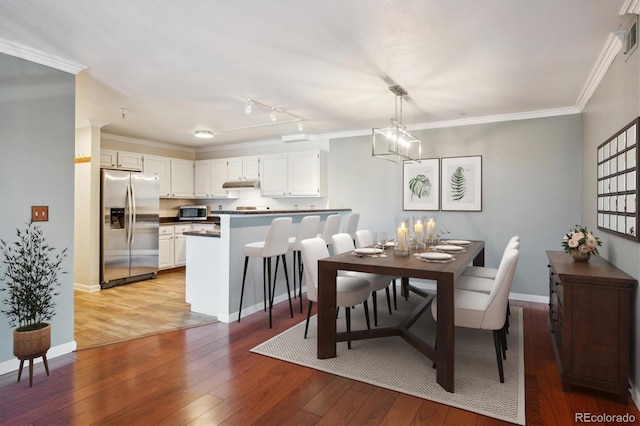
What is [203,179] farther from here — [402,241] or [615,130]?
[615,130]

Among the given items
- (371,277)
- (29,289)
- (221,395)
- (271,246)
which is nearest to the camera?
(221,395)

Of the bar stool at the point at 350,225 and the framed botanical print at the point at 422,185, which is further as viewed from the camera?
the framed botanical print at the point at 422,185

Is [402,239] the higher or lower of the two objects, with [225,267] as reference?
higher

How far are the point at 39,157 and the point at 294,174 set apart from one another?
369cm

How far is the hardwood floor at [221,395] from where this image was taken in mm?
2105

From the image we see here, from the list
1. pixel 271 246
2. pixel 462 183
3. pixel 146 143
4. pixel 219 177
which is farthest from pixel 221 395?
pixel 146 143

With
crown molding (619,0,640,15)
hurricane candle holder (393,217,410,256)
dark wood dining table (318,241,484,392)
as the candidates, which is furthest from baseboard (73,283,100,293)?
crown molding (619,0,640,15)

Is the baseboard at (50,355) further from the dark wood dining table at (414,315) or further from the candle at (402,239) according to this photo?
the candle at (402,239)

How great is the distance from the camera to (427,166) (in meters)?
Result: 5.25

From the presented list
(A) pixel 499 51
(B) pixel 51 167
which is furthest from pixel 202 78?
(A) pixel 499 51

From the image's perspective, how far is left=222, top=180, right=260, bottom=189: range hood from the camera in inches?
257

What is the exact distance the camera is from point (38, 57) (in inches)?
112

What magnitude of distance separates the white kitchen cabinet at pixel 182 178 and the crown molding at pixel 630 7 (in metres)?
6.72

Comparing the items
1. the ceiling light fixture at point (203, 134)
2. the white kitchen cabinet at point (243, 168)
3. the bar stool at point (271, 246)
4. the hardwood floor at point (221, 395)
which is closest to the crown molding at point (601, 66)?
the hardwood floor at point (221, 395)
